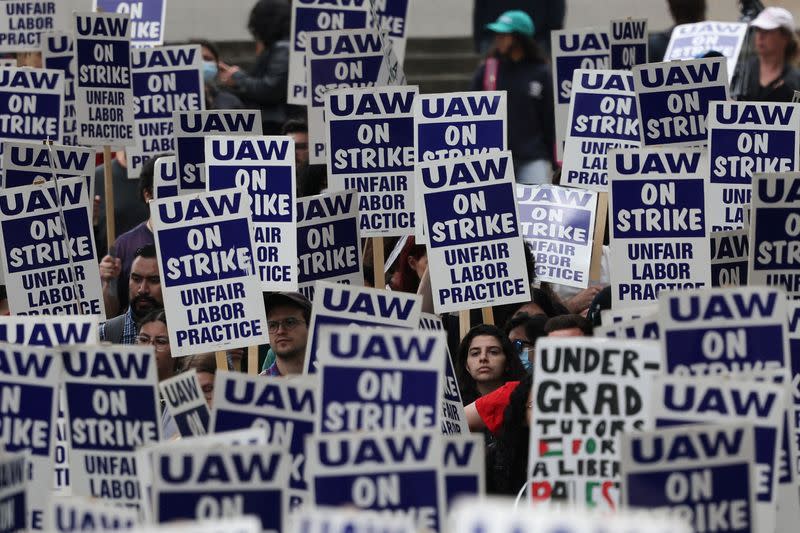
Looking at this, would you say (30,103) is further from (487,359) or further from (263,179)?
(487,359)

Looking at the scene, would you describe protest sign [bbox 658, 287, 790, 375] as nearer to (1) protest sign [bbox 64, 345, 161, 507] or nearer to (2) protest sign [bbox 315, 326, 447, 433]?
(2) protest sign [bbox 315, 326, 447, 433]

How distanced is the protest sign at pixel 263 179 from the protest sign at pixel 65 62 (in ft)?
12.7

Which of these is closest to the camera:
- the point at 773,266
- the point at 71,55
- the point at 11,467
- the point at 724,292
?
the point at 11,467

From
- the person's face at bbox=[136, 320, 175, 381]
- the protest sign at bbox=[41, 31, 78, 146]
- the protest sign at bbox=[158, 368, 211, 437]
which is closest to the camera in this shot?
the protest sign at bbox=[158, 368, 211, 437]

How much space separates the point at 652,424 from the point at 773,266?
8.27 ft

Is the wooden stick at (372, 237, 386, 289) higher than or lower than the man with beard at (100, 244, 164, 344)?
higher

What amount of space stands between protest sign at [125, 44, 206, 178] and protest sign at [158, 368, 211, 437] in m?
6.67

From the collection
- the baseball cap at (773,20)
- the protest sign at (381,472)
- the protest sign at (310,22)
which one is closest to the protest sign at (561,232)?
the protest sign at (310,22)

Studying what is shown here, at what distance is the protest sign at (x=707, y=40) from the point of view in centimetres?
1559

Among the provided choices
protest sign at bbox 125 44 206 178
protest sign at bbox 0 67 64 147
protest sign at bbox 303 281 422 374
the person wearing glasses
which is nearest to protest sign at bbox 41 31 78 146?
protest sign at bbox 125 44 206 178

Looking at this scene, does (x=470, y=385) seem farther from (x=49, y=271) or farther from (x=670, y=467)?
(x=670, y=467)

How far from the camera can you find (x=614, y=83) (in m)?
12.2

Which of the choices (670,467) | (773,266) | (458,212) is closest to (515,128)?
(458,212)

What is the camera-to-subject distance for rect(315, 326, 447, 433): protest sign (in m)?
6.34
